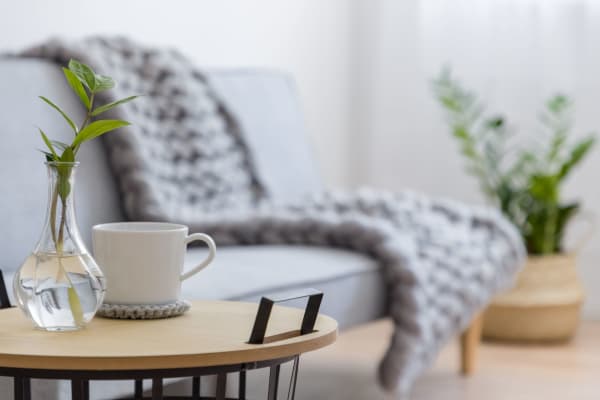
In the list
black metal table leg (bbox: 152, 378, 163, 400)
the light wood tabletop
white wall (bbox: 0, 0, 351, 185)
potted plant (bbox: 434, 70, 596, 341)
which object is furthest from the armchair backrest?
black metal table leg (bbox: 152, 378, 163, 400)

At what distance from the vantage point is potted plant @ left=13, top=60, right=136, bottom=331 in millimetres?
988

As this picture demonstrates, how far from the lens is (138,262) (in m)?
1.06

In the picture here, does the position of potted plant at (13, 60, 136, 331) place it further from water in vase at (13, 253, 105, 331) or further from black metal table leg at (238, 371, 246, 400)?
black metal table leg at (238, 371, 246, 400)

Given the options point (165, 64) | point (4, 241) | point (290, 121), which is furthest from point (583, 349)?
point (4, 241)

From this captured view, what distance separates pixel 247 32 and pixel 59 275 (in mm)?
2306

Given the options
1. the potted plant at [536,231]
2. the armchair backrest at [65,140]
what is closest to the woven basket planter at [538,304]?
the potted plant at [536,231]

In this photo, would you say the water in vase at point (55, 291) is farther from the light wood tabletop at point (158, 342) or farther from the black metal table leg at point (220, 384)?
the black metal table leg at point (220, 384)

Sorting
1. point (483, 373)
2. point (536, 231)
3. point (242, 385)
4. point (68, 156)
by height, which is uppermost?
point (68, 156)

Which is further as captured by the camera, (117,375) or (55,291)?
(55,291)

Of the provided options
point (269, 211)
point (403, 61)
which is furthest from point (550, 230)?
point (269, 211)

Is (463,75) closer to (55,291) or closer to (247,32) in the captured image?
(247,32)

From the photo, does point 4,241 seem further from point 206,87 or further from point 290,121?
point 290,121

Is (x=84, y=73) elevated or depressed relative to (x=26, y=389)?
elevated

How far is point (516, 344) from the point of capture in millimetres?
2939
